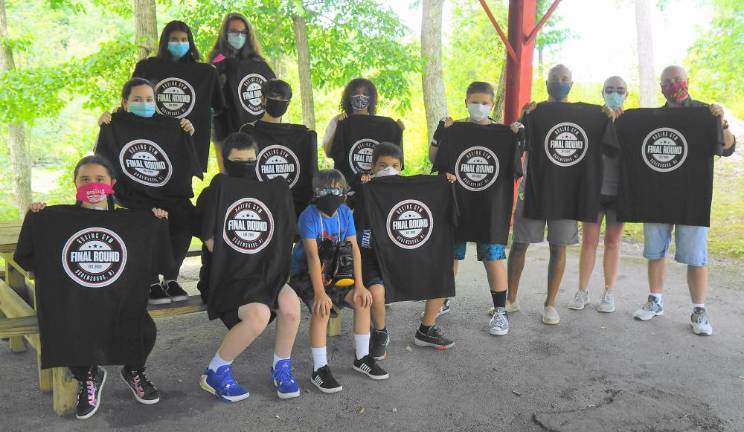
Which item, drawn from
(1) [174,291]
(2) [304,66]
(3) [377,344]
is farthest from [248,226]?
(2) [304,66]

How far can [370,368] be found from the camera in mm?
4145

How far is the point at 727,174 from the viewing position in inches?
473

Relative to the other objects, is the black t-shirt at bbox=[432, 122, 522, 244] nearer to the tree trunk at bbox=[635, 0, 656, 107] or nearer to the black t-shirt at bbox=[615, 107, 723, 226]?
the black t-shirt at bbox=[615, 107, 723, 226]

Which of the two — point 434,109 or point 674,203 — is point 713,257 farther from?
point 434,109

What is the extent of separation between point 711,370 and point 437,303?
1963mm

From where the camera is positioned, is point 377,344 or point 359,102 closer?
point 377,344

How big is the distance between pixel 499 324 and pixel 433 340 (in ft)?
2.15

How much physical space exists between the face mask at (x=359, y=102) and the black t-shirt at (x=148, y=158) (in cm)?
138

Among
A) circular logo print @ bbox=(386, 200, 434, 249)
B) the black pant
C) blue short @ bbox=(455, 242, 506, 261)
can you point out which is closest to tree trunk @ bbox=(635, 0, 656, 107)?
blue short @ bbox=(455, 242, 506, 261)

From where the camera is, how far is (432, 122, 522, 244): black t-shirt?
478 cm

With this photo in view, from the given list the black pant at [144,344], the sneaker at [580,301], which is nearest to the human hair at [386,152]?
the black pant at [144,344]

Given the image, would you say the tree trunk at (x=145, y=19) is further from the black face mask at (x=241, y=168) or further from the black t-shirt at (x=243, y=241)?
the black t-shirt at (x=243, y=241)

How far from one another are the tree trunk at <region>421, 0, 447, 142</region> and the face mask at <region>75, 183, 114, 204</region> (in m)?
7.94

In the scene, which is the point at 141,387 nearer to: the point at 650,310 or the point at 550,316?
the point at 550,316
